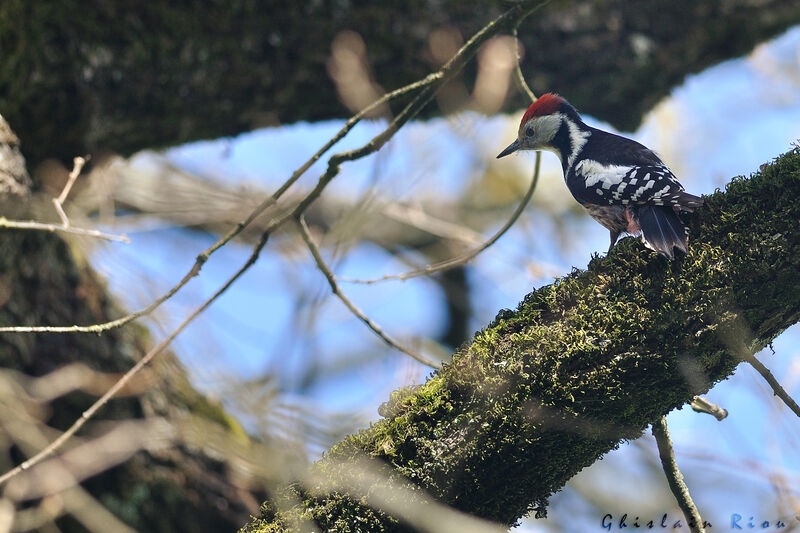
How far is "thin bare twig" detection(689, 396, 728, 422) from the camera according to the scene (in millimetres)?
2406

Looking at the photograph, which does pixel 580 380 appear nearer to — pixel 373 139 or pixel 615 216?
pixel 373 139

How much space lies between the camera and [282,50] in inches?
139

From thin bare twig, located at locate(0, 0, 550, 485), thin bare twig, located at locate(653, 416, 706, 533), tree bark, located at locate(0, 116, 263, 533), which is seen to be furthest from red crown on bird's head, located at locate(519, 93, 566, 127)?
tree bark, located at locate(0, 116, 263, 533)

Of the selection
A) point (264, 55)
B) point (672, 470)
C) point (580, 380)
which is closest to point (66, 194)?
point (264, 55)

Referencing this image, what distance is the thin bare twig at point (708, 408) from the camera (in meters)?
2.41

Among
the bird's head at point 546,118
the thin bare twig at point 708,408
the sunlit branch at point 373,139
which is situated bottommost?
the thin bare twig at point 708,408

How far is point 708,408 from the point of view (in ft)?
7.94

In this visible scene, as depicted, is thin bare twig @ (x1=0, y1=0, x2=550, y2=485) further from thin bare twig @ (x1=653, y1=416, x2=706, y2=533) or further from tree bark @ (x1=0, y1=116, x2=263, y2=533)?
thin bare twig @ (x1=653, y1=416, x2=706, y2=533)

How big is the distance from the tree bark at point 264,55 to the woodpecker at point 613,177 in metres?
0.23

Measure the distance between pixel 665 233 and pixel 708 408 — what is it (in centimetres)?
69

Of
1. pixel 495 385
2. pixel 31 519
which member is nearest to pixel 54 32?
pixel 31 519

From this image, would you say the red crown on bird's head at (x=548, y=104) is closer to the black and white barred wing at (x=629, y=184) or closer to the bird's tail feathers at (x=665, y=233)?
the black and white barred wing at (x=629, y=184)

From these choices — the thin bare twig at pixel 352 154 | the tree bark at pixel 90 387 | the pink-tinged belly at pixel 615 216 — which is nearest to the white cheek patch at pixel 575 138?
the pink-tinged belly at pixel 615 216

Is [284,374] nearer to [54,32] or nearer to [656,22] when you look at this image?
[54,32]
